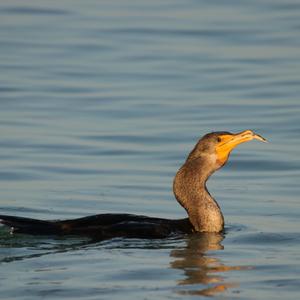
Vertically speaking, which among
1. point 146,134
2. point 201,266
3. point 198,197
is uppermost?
point 146,134

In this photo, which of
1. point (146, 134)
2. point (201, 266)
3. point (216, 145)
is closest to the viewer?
point (201, 266)

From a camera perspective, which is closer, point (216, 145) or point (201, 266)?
point (201, 266)

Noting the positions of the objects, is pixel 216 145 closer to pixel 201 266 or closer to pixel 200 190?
pixel 200 190

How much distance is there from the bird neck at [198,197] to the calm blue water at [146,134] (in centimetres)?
22

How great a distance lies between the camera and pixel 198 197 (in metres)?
14.1

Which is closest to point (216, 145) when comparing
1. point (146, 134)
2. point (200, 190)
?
point (200, 190)

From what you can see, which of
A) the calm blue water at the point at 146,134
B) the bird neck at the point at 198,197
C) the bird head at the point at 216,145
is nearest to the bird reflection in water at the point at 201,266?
the calm blue water at the point at 146,134

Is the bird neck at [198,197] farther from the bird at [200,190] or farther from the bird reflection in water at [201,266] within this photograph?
the bird reflection in water at [201,266]

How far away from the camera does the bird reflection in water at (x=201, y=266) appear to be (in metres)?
11.3

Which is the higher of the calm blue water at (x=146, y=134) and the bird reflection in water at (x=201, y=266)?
the calm blue water at (x=146, y=134)

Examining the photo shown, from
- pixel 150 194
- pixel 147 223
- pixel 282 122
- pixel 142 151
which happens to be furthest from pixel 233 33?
pixel 147 223

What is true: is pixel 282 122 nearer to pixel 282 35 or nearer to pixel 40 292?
pixel 282 35

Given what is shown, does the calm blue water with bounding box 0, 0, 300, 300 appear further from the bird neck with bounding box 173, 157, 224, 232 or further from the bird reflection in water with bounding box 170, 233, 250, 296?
the bird neck with bounding box 173, 157, 224, 232

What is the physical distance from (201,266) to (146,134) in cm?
734
